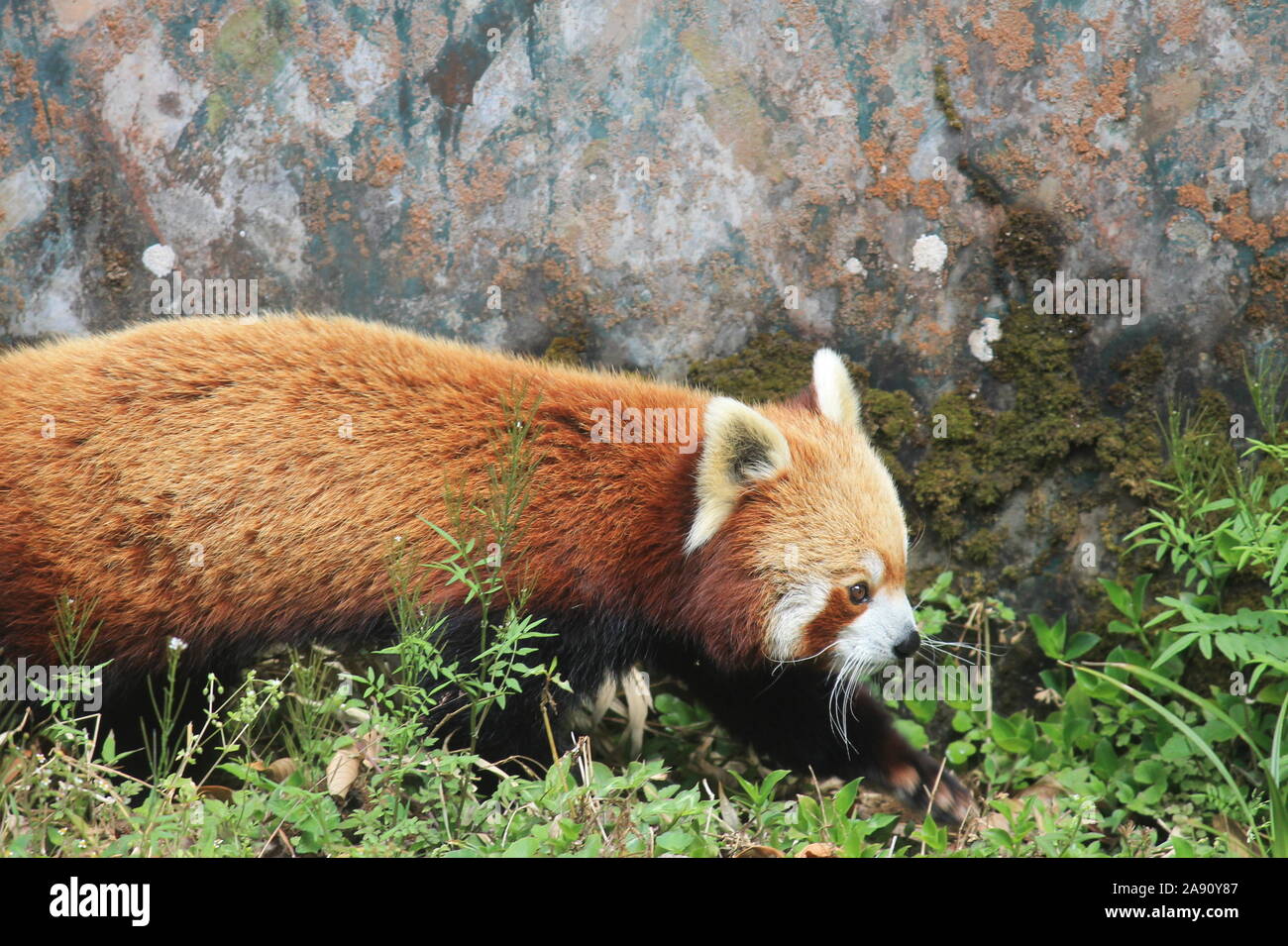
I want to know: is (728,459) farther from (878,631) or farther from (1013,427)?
(1013,427)

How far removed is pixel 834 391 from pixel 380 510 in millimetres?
1806

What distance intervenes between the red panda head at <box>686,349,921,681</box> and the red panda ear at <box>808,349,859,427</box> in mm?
275

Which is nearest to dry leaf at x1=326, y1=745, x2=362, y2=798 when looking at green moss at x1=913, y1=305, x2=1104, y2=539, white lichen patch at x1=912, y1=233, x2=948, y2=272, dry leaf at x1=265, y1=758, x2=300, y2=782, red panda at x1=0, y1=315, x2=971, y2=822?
dry leaf at x1=265, y1=758, x2=300, y2=782

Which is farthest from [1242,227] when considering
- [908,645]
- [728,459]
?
[728,459]

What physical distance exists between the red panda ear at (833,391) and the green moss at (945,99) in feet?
4.03

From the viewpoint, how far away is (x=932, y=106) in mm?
5031

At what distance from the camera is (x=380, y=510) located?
13.8ft

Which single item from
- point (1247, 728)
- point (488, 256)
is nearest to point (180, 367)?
point (488, 256)

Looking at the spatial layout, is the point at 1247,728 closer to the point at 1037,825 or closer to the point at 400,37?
the point at 1037,825

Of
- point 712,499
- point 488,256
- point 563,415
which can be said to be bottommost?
point 712,499

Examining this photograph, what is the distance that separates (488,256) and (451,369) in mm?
827

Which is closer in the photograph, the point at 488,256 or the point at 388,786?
the point at 388,786

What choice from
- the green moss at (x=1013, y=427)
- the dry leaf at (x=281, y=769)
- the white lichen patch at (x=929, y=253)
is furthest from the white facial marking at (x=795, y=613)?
the dry leaf at (x=281, y=769)

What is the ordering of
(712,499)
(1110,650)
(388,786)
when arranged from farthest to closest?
1. (1110,650)
2. (712,499)
3. (388,786)
